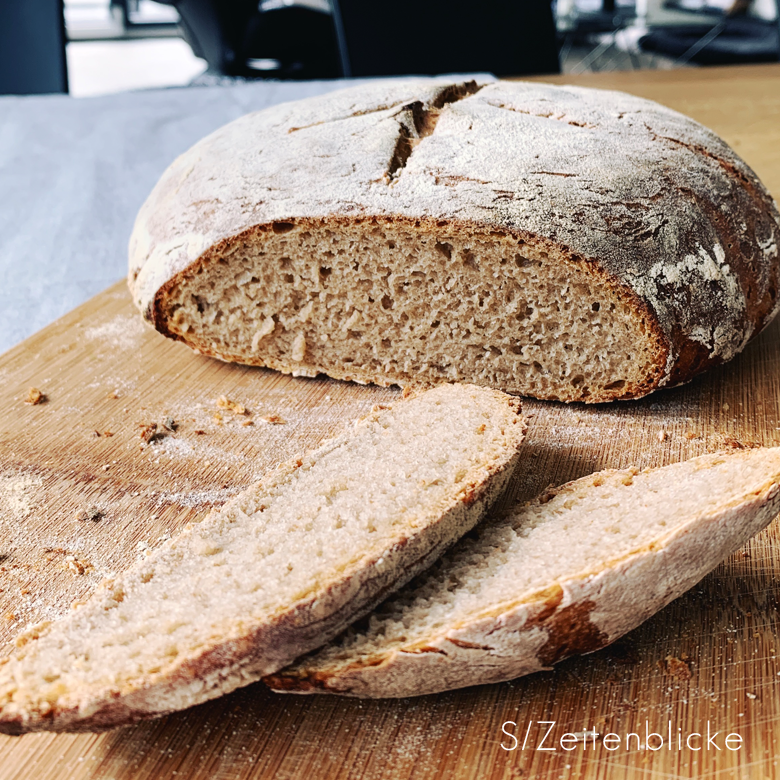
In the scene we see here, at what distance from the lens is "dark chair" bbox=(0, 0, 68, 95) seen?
15.1 ft

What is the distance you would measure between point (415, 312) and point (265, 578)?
0.99 metres

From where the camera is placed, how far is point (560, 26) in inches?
460

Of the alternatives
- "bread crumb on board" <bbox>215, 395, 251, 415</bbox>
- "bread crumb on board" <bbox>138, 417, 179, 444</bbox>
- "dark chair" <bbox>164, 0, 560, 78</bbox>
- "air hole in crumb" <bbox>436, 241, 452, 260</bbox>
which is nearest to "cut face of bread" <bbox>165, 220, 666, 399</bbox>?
"air hole in crumb" <bbox>436, 241, 452, 260</bbox>

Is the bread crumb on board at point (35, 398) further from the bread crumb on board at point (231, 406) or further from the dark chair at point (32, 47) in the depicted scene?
the dark chair at point (32, 47)

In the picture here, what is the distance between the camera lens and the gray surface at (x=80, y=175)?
294cm

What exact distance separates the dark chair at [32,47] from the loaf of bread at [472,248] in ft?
9.64

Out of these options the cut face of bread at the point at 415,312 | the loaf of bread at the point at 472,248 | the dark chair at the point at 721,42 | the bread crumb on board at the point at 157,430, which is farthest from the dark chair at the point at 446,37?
the bread crumb on board at the point at 157,430

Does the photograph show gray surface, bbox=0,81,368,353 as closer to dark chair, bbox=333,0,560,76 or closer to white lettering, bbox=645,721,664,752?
dark chair, bbox=333,0,560,76

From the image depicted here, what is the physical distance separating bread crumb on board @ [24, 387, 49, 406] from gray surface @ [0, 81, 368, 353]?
58 centimetres

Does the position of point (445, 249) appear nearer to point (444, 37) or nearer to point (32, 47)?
point (444, 37)

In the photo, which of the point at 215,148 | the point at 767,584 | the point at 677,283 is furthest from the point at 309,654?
the point at 215,148

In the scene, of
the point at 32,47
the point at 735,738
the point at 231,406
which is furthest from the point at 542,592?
the point at 32,47

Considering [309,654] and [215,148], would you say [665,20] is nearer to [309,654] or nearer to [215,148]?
[215,148]

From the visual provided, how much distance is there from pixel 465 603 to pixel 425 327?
38.1 inches
